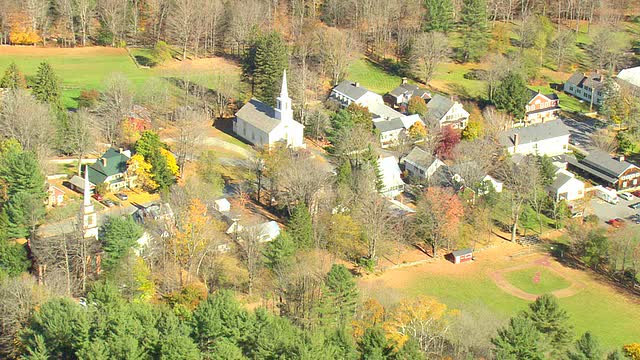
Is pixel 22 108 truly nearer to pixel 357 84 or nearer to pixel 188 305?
pixel 188 305

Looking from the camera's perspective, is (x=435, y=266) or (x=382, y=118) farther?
(x=382, y=118)

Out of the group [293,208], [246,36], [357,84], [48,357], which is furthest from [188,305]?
[246,36]

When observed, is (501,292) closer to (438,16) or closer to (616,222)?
(616,222)

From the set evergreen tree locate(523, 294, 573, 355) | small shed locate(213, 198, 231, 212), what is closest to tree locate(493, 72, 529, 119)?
small shed locate(213, 198, 231, 212)

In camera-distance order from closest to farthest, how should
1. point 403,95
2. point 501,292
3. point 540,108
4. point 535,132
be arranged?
point 501,292 < point 535,132 < point 540,108 < point 403,95

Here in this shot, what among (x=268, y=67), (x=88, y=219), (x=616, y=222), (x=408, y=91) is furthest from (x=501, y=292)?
(x=408, y=91)

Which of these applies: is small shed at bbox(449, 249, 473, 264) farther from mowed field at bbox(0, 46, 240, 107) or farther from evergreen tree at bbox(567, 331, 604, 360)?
mowed field at bbox(0, 46, 240, 107)
